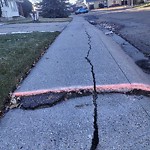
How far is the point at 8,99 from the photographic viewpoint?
15.0ft

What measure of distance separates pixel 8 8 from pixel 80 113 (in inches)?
1376

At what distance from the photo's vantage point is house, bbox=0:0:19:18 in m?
34.2

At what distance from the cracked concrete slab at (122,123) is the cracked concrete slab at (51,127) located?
0.51 feet

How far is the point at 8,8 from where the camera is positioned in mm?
36469

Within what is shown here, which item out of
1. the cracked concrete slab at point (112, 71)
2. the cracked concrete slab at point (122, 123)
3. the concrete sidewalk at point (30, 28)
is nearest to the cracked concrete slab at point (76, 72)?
the cracked concrete slab at point (112, 71)

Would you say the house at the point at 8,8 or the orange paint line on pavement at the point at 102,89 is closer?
the orange paint line on pavement at the point at 102,89

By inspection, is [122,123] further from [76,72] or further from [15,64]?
[15,64]

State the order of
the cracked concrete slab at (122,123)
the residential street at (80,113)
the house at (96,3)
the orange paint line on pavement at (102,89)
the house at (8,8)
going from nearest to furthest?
the cracked concrete slab at (122,123) → the residential street at (80,113) → the orange paint line on pavement at (102,89) → the house at (8,8) → the house at (96,3)

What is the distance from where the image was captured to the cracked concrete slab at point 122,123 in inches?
116

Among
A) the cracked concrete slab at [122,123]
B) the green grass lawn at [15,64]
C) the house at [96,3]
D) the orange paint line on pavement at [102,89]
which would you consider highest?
the cracked concrete slab at [122,123]

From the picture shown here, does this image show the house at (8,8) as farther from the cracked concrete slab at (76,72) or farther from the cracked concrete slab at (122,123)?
the cracked concrete slab at (122,123)

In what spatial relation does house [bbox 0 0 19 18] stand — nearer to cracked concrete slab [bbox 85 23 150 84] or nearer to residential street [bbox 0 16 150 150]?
cracked concrete slab [bbox 85 23 150 84]

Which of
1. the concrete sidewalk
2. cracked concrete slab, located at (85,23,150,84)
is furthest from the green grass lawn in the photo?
the concrete sidewalk

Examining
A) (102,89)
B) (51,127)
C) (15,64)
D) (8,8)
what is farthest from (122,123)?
(8,8)
